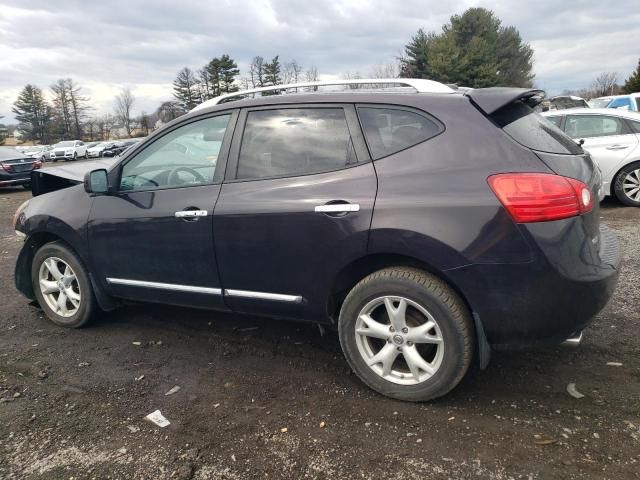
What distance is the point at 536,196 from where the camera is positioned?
2492 mm

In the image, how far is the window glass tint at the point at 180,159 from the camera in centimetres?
347

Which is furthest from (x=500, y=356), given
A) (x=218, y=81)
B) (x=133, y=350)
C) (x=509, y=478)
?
(x=218, y=81)

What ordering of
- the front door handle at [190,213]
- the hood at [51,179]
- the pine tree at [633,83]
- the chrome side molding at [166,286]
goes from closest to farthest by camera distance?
the front door handle at [190,213]
the chrome side molding at [166,286]
the hood at [51,179]
the pine tree at [633,83]

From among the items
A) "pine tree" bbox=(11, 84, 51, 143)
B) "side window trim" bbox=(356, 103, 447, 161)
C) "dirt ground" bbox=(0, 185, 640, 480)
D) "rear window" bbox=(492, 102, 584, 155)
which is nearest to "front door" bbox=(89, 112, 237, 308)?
"dirt ground" bbox=(0, 185, 640, 480)

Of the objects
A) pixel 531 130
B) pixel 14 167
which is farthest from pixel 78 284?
pixel 14 167

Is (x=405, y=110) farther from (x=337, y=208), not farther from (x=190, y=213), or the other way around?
(x=190, y=213)

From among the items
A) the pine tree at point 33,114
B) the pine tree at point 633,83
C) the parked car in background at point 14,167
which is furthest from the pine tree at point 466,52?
the pine tree at point 33,114

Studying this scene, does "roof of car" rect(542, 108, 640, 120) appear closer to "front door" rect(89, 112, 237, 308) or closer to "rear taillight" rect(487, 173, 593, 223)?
"rear taillight" rect(487, 173, 593, 223)

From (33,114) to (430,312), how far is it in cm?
8784

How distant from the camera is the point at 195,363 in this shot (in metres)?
3.53

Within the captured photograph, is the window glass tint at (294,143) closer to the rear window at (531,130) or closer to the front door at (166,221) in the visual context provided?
the front door at (166,221)

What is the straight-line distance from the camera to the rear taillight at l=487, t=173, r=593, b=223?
2484 millimetres

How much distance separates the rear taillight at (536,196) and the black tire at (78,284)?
3.21 meters

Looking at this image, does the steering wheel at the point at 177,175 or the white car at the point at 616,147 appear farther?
the white car at the point at 616,147
